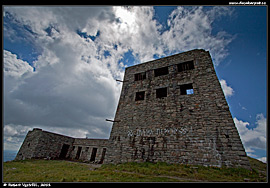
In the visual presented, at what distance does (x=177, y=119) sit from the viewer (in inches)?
336

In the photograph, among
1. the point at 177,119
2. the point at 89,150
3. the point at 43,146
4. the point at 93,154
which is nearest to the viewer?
the point at 177,119

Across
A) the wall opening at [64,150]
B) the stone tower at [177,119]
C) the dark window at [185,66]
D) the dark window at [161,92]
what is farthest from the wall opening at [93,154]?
the dark window at [185,66]

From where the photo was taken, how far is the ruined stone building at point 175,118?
22.6 feet

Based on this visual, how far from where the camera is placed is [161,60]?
12.0 metres

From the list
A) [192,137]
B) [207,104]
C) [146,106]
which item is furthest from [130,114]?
[207,104]

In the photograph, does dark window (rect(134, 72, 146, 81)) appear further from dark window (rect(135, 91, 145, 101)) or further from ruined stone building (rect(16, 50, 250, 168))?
dark window (rect(135, 91, 145, 101))

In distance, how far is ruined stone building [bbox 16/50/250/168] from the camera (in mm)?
6875

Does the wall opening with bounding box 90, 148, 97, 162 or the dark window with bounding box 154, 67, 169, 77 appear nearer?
the dark window with bounding box 154, 67, 169, 77

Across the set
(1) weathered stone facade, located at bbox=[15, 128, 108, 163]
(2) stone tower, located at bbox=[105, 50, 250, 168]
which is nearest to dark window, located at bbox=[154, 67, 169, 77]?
(2) stone tower, located at bbox=[105, 50, 250, 168]

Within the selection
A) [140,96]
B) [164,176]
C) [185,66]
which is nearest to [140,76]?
[140,96]

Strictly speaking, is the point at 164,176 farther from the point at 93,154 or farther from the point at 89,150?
the point at 89,150

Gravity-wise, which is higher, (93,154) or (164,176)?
(93,154)

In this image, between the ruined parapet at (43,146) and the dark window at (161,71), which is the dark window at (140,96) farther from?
the ruined parapet at (43,146)

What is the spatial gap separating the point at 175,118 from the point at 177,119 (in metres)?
0.15
